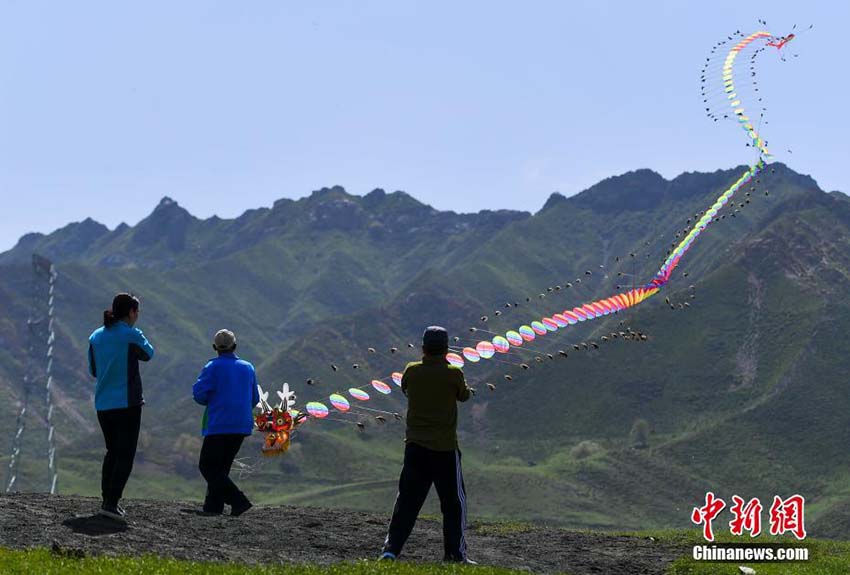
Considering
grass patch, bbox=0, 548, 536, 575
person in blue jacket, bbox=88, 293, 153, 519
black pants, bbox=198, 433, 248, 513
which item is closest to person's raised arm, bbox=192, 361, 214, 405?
black pants, bbox=198, 433, 248, 513

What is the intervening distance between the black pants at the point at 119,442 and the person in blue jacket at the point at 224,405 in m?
1.51

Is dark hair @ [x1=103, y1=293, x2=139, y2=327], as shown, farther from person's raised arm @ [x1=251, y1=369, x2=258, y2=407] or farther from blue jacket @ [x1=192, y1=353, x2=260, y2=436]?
person's raised arm @ [x1=251, y1=369, x2=258, y2=407]

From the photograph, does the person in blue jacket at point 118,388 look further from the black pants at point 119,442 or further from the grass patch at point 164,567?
the grass patch at point 164,567

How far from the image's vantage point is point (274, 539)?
14930mm

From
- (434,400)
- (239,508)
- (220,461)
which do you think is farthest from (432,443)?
(239,508)

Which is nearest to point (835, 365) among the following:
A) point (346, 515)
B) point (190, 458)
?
point (190, 458)

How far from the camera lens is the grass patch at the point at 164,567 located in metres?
10.9

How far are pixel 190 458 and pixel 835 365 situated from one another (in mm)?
113312

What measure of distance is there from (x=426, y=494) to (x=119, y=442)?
14.7 feet

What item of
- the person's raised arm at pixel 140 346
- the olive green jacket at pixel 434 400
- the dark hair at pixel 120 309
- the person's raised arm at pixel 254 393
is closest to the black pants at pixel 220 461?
the person's raised arm at pixel 254 393

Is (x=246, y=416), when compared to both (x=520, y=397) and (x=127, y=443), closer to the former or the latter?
(x=127, y=443)

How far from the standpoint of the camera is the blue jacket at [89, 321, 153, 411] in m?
14.5

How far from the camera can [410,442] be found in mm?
12984

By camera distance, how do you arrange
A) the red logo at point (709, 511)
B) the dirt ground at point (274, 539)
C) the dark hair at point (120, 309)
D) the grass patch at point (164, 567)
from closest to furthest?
the grass patch at point (164, 567), the dirt ground at point (274, 539), the dark hair at point (120, 309), the red logo at point (709, 511)
